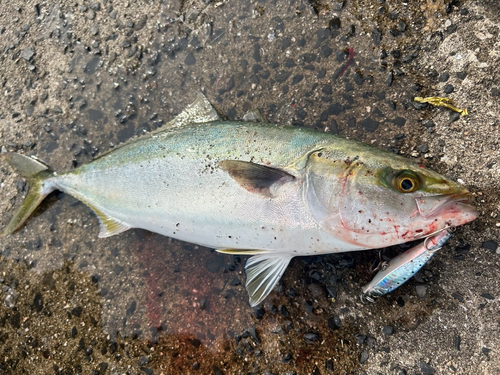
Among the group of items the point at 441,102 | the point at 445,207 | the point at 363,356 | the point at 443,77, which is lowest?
the point at 363,356

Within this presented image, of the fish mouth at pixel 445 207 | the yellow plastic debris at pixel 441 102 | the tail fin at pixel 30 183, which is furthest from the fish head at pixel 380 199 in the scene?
the tail fin at pixel 30 183

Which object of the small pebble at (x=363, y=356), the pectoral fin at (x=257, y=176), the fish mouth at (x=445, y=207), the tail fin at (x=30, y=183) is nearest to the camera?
the fish mouth at (x=445, y=207)

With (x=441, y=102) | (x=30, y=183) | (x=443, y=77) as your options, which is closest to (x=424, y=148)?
(x=441, y=102)

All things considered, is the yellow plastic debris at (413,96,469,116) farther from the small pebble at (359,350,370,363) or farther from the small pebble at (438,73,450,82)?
the small pebble at (359,350,370,363)

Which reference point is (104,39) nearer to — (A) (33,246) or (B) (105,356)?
(A) (33,246)

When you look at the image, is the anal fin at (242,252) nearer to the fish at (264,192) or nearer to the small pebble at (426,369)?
the fish at (264,192)

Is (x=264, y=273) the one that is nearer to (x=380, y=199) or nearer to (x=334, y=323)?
(x=334, y=323)

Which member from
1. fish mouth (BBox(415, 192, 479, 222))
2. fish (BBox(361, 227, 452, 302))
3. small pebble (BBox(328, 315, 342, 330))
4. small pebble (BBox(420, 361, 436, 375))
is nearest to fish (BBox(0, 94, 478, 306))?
fish mouth (BBox(415, 192, 479, 222))
